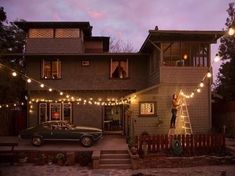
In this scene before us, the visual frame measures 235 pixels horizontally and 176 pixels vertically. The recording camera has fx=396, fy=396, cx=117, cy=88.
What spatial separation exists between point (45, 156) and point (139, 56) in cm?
1195

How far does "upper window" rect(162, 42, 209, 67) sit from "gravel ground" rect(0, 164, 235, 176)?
8.08 meters

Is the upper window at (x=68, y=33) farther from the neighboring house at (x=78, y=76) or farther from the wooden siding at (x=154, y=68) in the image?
the wooden siding at (x=154, y=68)

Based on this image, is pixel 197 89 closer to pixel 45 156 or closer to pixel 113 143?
pixel 113 143

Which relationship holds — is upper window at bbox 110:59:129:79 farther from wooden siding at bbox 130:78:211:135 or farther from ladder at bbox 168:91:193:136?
ladder at bbox 168:91:193:136

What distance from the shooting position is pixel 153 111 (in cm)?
2412

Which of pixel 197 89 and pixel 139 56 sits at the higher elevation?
pixel 139 56

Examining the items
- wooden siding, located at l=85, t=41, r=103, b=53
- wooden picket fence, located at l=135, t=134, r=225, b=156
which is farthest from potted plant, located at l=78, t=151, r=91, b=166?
wooden siding, located at l=85, t=41, r=103, b=53

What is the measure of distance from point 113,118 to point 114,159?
33.6 ft

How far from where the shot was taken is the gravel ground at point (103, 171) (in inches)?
682

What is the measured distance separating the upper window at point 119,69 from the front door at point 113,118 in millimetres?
2461

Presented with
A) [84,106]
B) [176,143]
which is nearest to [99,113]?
[84,106]

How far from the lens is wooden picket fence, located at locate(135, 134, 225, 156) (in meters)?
20.2

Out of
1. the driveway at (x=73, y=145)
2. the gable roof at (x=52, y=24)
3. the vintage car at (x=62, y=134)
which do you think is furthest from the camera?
the gable roof at (x=52, y=24)

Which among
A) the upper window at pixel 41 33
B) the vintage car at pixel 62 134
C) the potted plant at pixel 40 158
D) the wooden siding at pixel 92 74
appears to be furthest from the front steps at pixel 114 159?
the upper window at pixel 41 33
